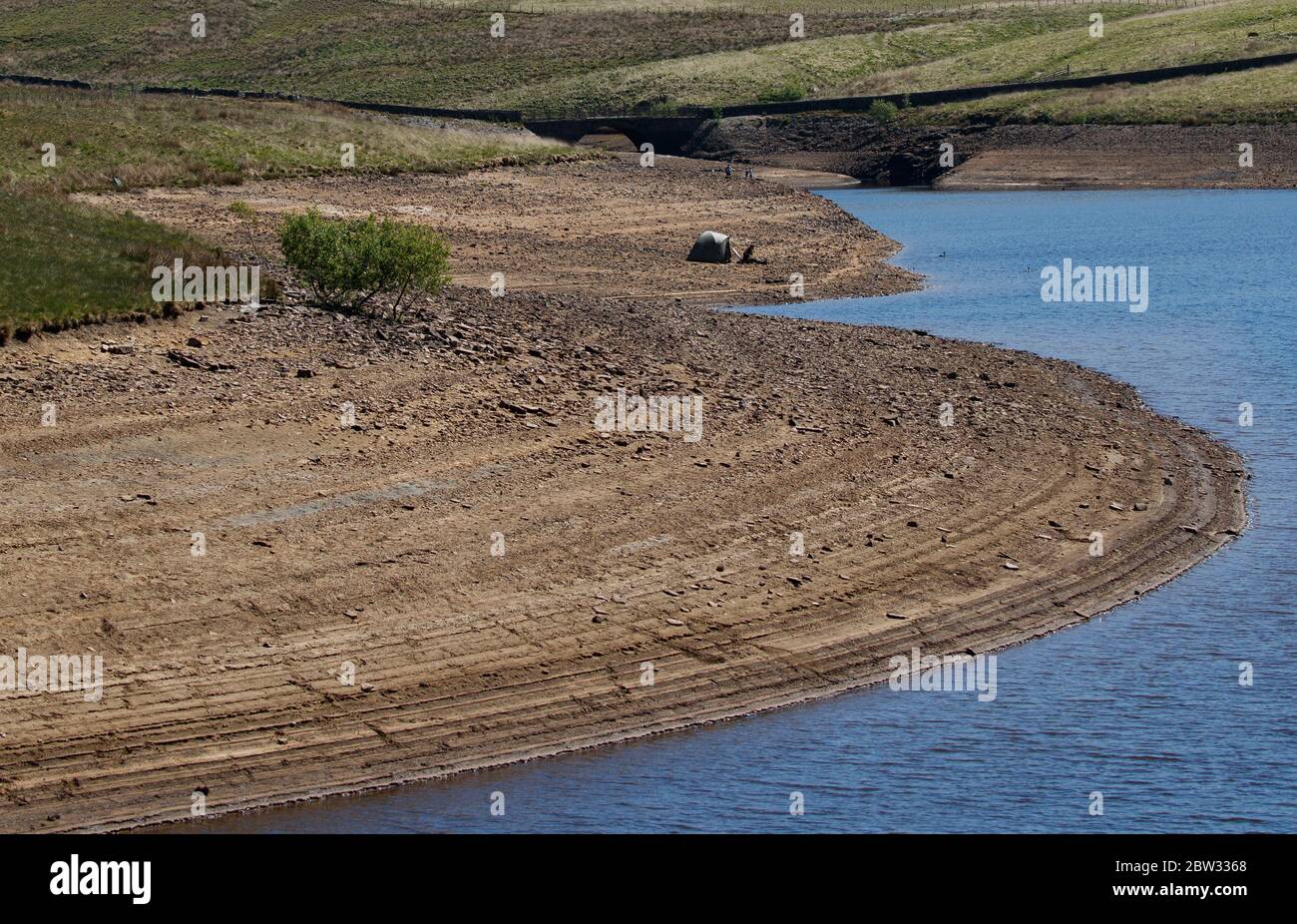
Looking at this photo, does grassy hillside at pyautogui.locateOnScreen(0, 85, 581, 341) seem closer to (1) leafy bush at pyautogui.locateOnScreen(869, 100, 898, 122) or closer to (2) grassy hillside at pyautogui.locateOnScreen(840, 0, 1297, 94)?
(1) leafy bush at pyautogui.locateOnScreen(869, 100, 898, 122)

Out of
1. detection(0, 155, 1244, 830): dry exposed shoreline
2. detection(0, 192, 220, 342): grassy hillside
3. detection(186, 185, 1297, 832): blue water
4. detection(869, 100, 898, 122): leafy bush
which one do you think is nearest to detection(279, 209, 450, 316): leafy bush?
detection(0, 155, 1244, 830): dry exposed shoreline

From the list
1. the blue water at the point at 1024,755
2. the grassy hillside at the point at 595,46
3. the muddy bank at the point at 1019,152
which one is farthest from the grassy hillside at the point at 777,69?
the blue water at the point at 1024,755

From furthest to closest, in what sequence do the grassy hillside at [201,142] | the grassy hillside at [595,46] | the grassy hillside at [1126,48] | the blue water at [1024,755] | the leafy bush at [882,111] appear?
the grassy hillside at [595,46], the grassy hillside at [1126,48], the leafy bush at [882,111], the grassy hillside at [201,142], the blue water at [1024,755]

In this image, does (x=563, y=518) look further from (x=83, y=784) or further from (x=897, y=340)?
(x=897, y=340)

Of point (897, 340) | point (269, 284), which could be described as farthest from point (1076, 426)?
point (269, 284)

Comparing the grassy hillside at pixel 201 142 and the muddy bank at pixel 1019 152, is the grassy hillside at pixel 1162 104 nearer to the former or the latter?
the muddy bank at pixel 1019 152

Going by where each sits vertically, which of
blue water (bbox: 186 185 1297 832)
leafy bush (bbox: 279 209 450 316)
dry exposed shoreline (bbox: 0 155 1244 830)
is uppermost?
leafy bush (bbox: 279 209 450 316)
